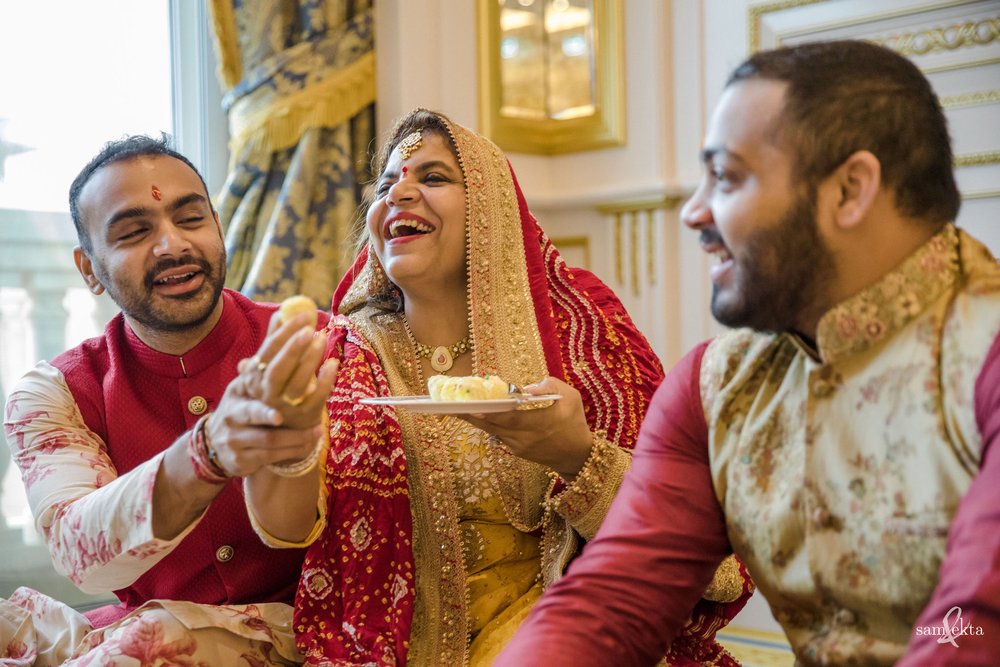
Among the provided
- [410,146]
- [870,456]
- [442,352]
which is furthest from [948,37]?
[870,456]

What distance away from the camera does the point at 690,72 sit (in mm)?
3248

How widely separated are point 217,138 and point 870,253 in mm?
2340

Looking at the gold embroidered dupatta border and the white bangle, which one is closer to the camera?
the white bangle

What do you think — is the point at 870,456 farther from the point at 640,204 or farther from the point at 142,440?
the point at 640,204

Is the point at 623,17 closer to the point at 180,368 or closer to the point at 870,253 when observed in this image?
the point at 180,368

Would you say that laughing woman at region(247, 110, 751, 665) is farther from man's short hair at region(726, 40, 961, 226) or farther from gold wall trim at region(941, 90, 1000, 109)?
gold wall trim at region(941, 90, 1000, 109)

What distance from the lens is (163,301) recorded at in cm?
187

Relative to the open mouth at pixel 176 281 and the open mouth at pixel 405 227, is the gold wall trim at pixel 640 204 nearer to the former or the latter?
the open mouth at pixel 405 227

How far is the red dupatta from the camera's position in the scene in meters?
1.74

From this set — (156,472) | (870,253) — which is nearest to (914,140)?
(870,253)

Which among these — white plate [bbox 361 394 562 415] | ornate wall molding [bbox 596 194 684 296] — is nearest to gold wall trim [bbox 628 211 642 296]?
ornate wall molding [bbox 596 194 684 296]

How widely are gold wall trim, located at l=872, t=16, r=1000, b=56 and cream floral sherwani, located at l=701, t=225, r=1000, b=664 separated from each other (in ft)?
5.78

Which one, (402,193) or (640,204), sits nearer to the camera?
(402,193)

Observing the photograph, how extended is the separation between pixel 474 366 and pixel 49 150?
1540 millimetres
